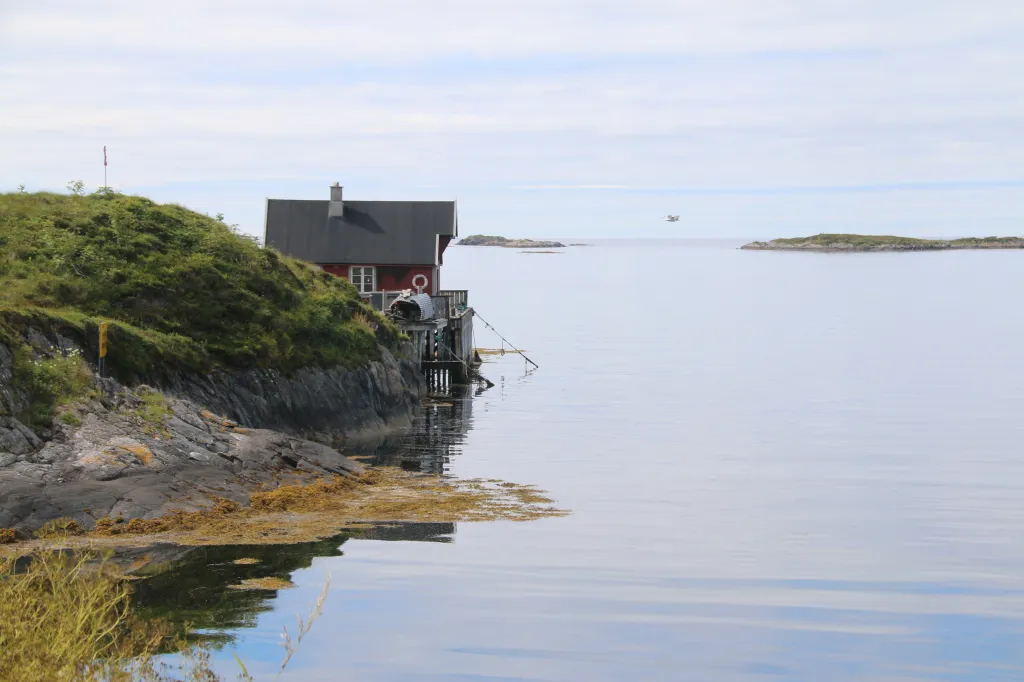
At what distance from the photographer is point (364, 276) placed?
5534 centimetres

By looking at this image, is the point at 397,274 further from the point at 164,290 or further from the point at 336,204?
the point at 164,290

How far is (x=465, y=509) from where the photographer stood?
26844 millimetres

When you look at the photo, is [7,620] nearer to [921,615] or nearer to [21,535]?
[21,535]

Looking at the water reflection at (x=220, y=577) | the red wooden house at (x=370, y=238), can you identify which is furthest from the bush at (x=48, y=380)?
the red wooden house at (x=370, y=238)

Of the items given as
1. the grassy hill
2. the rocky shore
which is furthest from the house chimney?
the rocky shore

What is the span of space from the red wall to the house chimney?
2689 mm

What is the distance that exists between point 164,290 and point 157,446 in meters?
9.95

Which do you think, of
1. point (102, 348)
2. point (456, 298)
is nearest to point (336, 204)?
point (456, 298)

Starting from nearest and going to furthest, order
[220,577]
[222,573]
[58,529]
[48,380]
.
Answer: [220,577] < [222,573] < [58,529] < [48,380]

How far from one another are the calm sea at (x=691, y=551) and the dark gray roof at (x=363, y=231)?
769 cm

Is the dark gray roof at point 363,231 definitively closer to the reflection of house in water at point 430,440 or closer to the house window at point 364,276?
the house window at point 364,276

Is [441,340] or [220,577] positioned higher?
[441,340]

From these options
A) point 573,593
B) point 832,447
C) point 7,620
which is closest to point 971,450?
point 832,447

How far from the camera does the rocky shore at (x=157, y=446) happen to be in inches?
899
